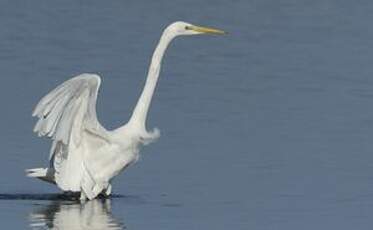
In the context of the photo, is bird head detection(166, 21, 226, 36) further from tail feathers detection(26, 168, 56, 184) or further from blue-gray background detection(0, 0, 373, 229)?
tail feathers detection(26, 168, 56, 184)

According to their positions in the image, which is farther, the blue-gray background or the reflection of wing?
the blue-gray background

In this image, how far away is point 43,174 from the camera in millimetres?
15258

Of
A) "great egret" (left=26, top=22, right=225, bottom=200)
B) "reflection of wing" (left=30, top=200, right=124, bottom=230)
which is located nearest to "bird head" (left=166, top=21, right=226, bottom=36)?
"great egret" (left=26, top=22, right=225, bottom=200)

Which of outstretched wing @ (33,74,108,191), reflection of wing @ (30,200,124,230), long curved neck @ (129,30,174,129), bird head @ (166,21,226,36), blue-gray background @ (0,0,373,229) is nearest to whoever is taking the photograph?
reflection of wing @ (30,200,124,230)

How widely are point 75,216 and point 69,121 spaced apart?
860mm

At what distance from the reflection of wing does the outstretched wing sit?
0.23 m

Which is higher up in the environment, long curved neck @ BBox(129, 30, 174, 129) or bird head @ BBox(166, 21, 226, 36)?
bird head @ BBox(166, 21, 226, 36)

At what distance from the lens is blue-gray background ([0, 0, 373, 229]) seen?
14992 millimetres

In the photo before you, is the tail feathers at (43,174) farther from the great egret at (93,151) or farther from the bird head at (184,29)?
the bird head at (184,29)

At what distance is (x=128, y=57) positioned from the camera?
22641 mm

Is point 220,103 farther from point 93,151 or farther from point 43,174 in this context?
point 43,174

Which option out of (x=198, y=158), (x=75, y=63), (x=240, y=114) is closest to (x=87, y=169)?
(x=198, y=158)

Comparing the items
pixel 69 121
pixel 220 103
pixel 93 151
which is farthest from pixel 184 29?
pixel 220 103

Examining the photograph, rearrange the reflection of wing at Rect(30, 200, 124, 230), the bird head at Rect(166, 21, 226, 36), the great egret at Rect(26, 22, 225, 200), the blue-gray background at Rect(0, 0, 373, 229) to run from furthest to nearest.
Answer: the bird head at Rect(166, 21, 226, 36)
the great egret at Rect(26, 22, 225, 200)
the blue-gray background at Rect(0, 0, 373, 229)
the reflection of wing at Rect(30, 200, 124, 230)
